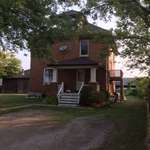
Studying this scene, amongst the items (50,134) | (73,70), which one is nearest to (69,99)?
(73,70)

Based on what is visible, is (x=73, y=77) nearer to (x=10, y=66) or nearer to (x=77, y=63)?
(x=77, y=63)

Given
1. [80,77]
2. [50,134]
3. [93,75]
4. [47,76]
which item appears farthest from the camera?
[47,76]

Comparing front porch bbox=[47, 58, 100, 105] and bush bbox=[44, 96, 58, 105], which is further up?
front porch bbox=[47, 58, 100, 105]

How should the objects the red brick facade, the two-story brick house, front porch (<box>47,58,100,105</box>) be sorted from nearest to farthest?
front porch (<box>47,58,100,105</box>) → the two-story brick house → the red brick facade

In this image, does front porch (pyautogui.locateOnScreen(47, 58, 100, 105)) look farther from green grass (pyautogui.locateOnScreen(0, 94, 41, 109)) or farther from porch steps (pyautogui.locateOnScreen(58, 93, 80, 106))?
green grass (pyautogui.locateOnScreen(0, 94, 41, 109))

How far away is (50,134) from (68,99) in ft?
52.8

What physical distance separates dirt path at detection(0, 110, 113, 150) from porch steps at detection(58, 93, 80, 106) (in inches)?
407

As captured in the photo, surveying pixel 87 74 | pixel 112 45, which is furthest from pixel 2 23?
pixel 87 74

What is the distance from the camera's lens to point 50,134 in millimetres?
14461

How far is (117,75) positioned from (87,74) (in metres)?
6.42

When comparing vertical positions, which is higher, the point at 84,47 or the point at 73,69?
the point at 84,47

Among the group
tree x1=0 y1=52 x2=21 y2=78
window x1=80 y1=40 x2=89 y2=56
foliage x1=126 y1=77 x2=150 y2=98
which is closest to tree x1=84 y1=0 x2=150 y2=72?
foliage x1=126 y1=77 x2=150 y2=98

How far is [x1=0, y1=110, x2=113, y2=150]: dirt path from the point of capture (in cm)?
1213

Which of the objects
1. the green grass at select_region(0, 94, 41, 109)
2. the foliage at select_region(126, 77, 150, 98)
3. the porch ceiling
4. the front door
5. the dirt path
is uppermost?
the porch ceiling
